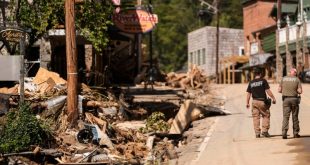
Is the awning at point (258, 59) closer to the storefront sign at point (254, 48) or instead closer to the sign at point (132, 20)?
the storefront sign at point (254, 48)

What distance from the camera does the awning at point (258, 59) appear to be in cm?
5150

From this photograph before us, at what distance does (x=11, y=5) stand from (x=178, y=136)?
8114mm

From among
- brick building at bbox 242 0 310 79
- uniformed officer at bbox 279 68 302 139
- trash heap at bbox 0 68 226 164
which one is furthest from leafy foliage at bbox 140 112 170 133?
brick building at bbox 242 0 310 79

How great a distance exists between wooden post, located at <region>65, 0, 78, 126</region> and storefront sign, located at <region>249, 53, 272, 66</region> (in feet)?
117

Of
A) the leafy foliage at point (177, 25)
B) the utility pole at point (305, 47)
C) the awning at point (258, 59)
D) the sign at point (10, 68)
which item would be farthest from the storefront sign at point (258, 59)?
the sign at point (10, 68)

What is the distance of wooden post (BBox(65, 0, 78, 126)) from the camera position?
17406mm

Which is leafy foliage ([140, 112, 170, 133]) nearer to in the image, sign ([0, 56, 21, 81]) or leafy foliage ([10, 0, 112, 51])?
leafy foliage ([10, 0, 112, 51])

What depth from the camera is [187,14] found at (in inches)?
3401

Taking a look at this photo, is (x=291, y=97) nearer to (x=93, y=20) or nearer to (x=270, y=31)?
(x=93, y=20)

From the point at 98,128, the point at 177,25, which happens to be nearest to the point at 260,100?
the point at 98,128

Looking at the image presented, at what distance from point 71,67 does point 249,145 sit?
534cm

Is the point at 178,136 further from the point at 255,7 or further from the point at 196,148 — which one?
the point at 255,7

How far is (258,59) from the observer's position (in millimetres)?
52438

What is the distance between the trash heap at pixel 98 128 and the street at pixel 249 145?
1.14m
